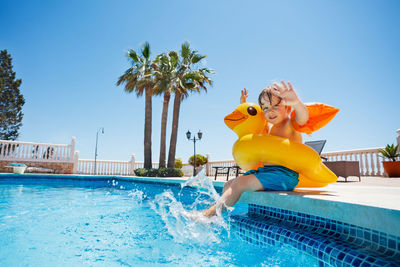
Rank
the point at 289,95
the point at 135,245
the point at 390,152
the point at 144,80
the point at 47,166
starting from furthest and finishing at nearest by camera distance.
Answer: the point at 47,166 → the point at 144,80 → the point at 390,152 → the point at 135,245 → the point at 289,95

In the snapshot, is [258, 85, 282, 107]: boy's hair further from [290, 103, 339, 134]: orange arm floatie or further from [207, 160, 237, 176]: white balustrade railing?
[207, 160, 237, 176]: white balustrade railing

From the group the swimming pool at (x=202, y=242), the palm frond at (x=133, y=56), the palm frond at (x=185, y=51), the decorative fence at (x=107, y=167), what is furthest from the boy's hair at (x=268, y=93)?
the decorative fence at (x=107, y=167)

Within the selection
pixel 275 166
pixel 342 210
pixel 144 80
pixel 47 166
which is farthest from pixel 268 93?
pixel 47 166

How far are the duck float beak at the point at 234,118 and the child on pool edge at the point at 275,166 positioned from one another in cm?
21

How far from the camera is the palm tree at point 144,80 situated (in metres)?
13.6

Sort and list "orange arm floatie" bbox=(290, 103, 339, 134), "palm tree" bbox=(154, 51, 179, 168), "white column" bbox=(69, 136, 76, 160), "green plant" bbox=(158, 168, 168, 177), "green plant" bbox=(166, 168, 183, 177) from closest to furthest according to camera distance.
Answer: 1. "orange arm floatie" bbox=(290, 103, 339, 134)
2. "green plant" bbox=(158, 168, 168, 177)
3. "green plant" bbox=(166, 168, 183, 177)
4. "palm tree" bbox=(154, 51, 179, 168)
5. "white column" bbox=(69, 136, 76, 160)

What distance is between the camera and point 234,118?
7.12 feet

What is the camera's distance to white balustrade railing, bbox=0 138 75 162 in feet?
48.7

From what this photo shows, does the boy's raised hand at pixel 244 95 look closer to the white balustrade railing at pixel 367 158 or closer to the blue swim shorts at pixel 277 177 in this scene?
the blue swim shorts at pixel 277 177

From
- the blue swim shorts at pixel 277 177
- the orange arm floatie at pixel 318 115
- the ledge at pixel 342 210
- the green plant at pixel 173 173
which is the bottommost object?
the green plant at pixel 173 173

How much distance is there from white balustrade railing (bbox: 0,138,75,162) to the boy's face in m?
16.7

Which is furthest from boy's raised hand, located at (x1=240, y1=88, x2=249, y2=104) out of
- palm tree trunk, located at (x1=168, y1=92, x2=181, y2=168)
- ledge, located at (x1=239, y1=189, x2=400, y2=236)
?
palm tree trunk, located at (x1=168, y1=92, x2=181, y2=168)

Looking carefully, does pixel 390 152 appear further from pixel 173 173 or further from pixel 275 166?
pixel 173 173

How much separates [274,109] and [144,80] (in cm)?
1267
